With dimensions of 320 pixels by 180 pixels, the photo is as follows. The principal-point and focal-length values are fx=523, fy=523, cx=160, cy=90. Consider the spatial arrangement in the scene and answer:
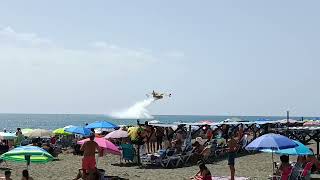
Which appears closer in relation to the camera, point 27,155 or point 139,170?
point 27,155

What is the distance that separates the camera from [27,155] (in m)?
12.5

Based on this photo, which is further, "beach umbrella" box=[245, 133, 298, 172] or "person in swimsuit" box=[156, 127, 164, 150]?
"person in swimsuit" box=[156, 127, 164, 150]

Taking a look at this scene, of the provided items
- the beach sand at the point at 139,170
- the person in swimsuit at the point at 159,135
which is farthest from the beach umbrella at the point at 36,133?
the person in swimsuit at the point at 159,135

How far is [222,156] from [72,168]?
7040mm

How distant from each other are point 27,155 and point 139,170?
665cm

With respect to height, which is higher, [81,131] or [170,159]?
[81,131]

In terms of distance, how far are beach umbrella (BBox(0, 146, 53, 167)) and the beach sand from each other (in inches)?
150

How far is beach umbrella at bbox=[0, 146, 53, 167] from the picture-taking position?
1230 cm

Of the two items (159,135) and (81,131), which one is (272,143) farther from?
(81,131)

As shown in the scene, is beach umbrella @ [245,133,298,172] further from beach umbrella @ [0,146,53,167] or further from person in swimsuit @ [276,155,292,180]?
beach umbrella @ [0,146,53,167]

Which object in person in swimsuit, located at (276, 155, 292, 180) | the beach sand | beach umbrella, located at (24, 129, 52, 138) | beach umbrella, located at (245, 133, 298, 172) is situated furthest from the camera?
beach umbrella, located at (24, 129, 52, 138)

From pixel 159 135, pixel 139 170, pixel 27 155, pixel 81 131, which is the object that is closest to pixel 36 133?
pixel 81 131

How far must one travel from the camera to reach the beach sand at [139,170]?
16.9 metres

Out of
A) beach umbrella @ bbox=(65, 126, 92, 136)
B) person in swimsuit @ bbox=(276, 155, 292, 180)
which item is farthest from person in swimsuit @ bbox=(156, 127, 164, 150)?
person in swimsuit @ bbox=(276, 155, 292, 180)
